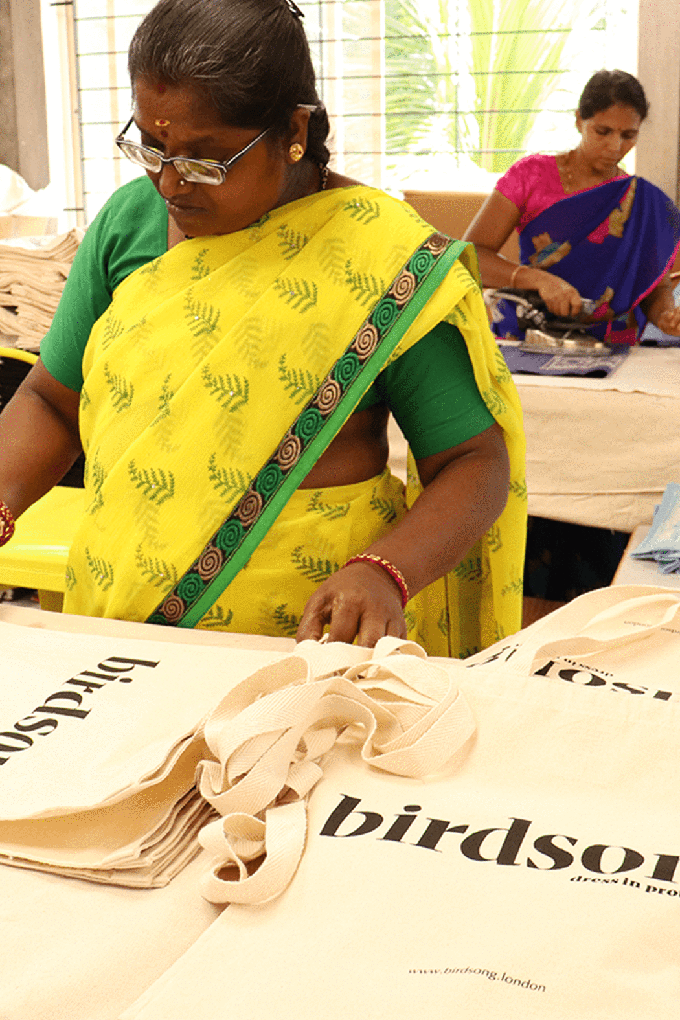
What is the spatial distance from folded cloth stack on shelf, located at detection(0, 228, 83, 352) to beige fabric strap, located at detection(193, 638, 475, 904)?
1982mm

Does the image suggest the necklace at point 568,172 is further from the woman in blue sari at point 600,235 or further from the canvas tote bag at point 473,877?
the canvas tote bag at point 473,877

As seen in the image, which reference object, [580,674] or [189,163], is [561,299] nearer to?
[189,163]

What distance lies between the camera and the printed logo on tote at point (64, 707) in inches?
26.0

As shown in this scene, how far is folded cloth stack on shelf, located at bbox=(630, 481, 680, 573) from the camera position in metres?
1.70

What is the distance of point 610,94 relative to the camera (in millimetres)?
2975

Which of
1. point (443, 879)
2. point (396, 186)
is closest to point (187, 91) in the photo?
point (443, 879)

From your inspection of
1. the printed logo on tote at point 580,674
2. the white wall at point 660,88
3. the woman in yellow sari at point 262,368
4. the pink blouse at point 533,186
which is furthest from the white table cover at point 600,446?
the white wall at point 660,88

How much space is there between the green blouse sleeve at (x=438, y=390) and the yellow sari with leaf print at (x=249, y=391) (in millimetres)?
19

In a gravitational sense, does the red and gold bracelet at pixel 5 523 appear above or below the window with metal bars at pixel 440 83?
below

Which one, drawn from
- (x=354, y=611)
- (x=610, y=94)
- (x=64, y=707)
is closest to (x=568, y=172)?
(x=610, y=94)

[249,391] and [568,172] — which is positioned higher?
[568,172]

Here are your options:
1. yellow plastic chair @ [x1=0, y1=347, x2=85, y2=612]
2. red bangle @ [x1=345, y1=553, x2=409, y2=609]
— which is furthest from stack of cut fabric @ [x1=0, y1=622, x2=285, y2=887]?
yellow plastic chair @ [x1=0, y1=347, x2=85, y2=612]

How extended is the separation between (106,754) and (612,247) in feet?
8.35

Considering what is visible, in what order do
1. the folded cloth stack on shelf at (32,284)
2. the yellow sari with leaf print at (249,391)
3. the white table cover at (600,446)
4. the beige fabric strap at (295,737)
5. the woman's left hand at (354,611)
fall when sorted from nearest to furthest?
A: the beige fabric strap at (295,737) < the woman's left hand at (354,611) < the yellow sari with leaf print at (249,391) < the white table cover at (600,446) < the folded cloth stack on shelf at (32,284)
